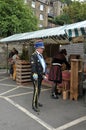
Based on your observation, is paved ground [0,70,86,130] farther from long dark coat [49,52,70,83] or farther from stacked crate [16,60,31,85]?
stacked crate [16,60,31,85]

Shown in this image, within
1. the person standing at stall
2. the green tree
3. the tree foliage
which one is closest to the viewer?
the person standing at stall

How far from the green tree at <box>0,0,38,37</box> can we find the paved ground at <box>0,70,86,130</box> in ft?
64.6

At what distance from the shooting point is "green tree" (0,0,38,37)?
92.0 feet

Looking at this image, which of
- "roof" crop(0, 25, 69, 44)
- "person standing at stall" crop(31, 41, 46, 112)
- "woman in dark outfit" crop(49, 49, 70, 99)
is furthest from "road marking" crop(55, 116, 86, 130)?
"roof" crop(0, 25, 69, 44)

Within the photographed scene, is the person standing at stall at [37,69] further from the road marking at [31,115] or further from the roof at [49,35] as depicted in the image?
the roof at [49,35]

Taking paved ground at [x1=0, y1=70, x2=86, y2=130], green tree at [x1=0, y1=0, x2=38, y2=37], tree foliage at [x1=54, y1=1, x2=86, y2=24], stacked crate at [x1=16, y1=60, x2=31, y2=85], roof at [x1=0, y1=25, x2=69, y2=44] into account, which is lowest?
paved ground at [x1=0, y1=70, x2=86, y2=130]

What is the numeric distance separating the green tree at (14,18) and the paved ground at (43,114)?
64.6 feet

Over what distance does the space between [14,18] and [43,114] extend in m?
22.8

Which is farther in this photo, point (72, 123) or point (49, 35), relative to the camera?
point (49, 35)

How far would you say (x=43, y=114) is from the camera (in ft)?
22.2

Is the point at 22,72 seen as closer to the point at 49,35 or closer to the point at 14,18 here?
the point at 49,35

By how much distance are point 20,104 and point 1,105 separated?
0.59 metres

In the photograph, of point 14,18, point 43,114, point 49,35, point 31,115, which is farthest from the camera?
point 14,18

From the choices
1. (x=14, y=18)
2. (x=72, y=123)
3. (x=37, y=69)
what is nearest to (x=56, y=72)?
(x=37, y=69)
